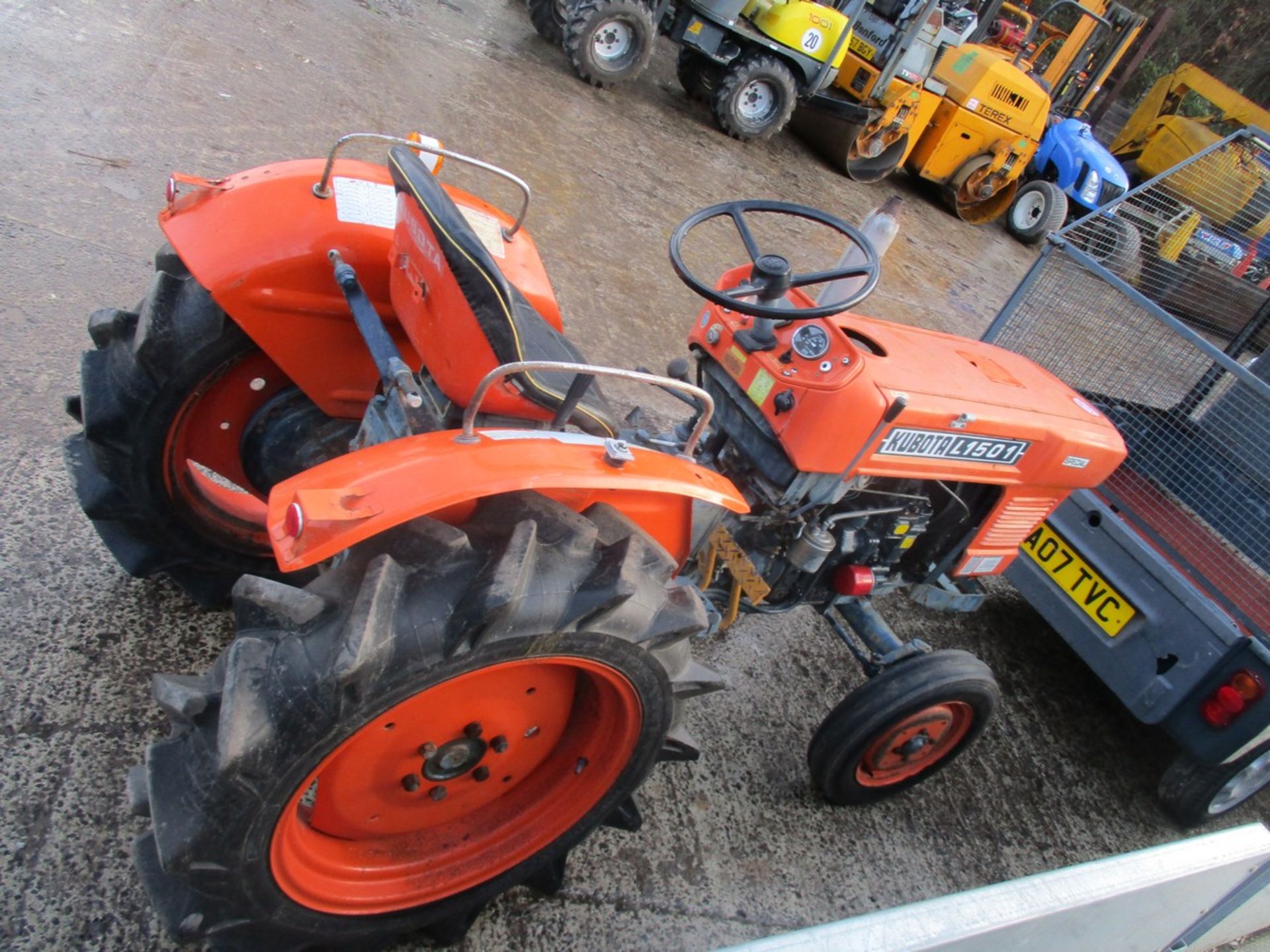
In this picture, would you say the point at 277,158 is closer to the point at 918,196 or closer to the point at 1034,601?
the point at 1034,601

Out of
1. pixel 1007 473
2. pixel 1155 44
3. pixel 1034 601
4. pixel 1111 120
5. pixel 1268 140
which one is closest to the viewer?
pixel 1007 473

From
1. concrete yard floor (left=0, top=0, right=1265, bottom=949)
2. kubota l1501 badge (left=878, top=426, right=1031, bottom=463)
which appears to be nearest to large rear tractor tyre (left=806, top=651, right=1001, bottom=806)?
concrete yard floor (left=0, top=0, right=1265, bottom=949)

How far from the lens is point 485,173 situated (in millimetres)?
4828

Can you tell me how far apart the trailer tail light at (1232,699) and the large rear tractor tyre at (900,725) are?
0.77m

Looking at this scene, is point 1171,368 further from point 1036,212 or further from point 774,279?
point 1036,212

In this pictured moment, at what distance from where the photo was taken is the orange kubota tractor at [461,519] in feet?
4.36

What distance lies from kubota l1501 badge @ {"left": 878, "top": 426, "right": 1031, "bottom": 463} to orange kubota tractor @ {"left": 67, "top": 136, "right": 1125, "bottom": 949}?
0.04ft

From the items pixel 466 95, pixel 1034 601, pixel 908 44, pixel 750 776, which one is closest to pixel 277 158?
pixel 466 95

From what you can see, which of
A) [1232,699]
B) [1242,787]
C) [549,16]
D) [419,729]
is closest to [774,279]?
[419,729]

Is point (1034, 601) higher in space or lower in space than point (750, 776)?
higher

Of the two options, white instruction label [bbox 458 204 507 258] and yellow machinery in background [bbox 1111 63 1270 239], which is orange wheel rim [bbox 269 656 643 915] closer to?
white instruction label [bbox 458 204 507 258]

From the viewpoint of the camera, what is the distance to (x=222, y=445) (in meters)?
2.10

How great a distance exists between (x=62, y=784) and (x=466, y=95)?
504 cm

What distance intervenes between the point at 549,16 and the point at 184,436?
624 cm
